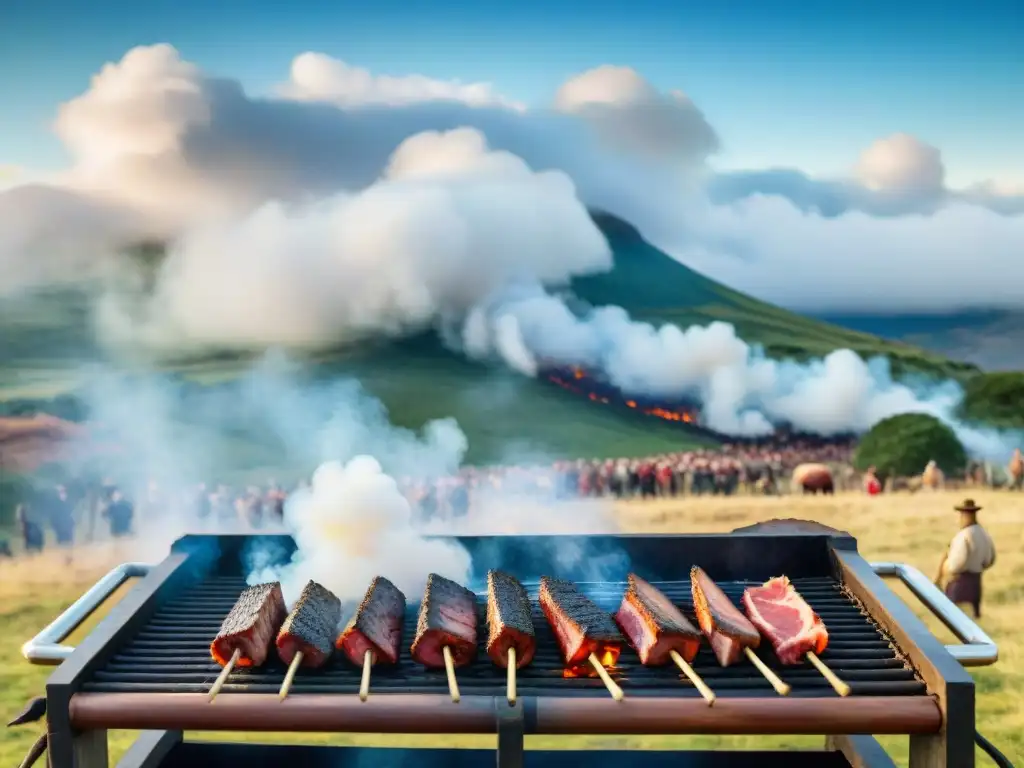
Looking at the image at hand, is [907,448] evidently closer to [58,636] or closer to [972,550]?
[972,550]

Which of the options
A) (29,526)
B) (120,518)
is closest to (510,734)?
(120,518)

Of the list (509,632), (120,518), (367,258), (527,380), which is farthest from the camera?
(527,380)

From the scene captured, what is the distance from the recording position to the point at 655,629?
297 cm

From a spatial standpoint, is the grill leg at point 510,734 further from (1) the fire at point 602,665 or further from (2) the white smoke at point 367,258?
(2) the white smoke at point 367,258

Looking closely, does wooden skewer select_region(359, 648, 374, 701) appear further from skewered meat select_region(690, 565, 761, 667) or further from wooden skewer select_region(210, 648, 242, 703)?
skewered meat select_region(690, 565, 761, 667)

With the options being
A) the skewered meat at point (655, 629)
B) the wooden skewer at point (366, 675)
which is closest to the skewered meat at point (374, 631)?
the wooden skewer at point (366, 675)

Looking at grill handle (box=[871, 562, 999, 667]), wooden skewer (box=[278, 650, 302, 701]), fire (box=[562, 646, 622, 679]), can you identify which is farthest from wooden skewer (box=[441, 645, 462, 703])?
grill handle (box=[871, 562, 999, 667])

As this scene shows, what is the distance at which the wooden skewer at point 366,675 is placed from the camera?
2.70 metres

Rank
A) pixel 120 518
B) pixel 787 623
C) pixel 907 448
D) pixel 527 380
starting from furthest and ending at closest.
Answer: pixel 527 380 < pixel 907 448 < pixel 120 518 < pixel 787 623

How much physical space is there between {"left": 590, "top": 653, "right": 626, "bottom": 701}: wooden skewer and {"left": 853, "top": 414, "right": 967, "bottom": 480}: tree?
7.52 meters

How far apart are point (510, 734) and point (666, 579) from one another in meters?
1.51

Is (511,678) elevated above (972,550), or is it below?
above

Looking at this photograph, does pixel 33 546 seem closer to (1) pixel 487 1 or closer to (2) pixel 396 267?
A: (2) pixel 396 267

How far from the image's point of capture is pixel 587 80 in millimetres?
9633
